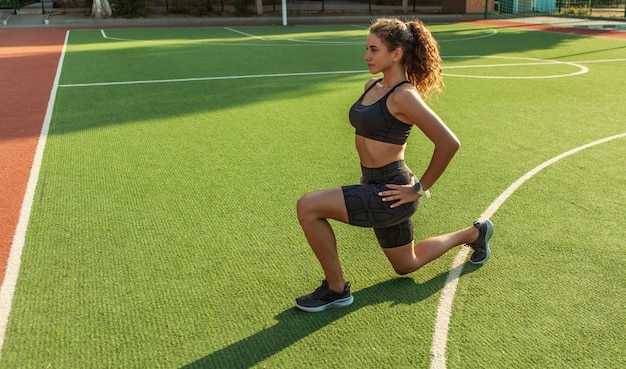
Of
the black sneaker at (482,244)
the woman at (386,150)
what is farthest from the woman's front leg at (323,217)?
the black sneaker at (482,244)

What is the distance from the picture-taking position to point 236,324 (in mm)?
3713

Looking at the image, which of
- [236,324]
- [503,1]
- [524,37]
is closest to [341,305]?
[236,324]

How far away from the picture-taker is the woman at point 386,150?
357 cm

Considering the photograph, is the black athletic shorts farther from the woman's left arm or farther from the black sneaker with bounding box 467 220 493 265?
the black sneaker with bounding box 467 220 493 265

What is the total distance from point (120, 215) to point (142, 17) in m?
25.6

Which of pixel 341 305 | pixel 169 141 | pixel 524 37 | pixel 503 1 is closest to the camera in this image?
pixel 341 305

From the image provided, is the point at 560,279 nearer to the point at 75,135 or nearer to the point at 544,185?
the point at 544,185

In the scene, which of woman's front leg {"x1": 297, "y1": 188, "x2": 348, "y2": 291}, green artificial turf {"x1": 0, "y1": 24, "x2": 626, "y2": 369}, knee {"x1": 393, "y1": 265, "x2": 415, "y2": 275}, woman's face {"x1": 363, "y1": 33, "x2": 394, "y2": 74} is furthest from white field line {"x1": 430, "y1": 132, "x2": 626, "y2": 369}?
woman's face {"x1": 363, "y1": 33, "x2": 394, "y2": 74}

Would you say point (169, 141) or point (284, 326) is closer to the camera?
point (284, 326)

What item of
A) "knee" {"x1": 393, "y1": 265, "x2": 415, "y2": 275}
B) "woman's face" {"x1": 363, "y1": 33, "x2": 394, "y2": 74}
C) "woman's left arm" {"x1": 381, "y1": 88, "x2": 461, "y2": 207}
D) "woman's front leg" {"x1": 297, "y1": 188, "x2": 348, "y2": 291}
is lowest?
"knee" {"x1": 393, "y1": 265, "x2": 415, "y2": 275}

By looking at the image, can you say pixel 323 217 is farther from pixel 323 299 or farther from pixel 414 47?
pixel 414 47

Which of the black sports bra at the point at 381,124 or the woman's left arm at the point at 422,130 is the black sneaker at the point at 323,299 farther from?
the black sports bra at the point at 381,124

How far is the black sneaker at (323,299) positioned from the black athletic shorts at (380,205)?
1.53 ft

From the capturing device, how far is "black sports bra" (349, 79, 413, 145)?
11.9 ft
